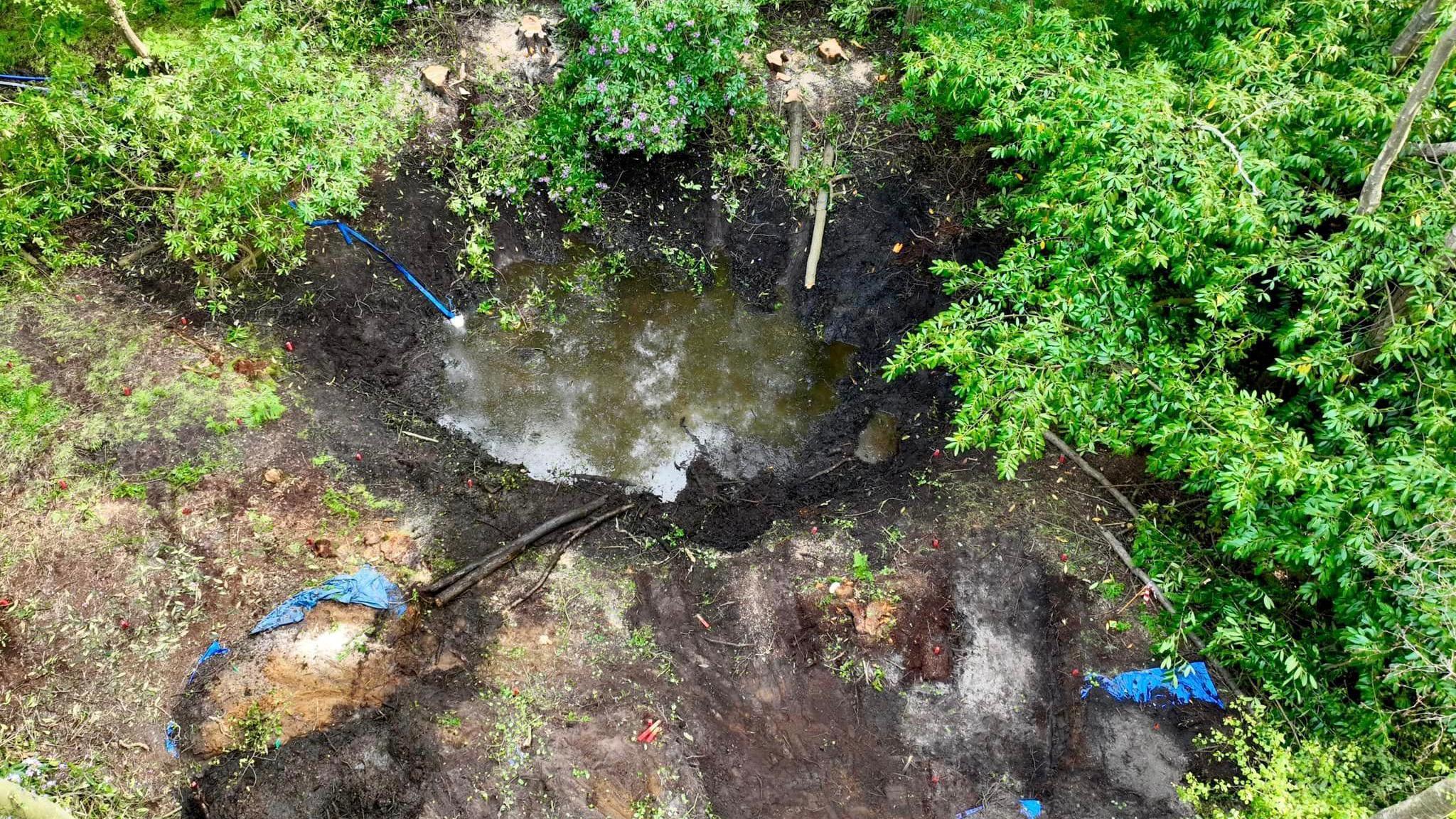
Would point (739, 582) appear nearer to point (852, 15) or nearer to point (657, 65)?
point (657, 65)

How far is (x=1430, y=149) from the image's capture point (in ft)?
17.6

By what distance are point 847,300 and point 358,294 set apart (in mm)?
6683

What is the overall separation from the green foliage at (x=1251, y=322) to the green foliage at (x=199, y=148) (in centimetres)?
702

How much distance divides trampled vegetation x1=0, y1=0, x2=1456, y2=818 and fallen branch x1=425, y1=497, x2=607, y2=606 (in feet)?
9.72

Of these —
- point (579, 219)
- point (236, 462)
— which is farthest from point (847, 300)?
point (236, 462)

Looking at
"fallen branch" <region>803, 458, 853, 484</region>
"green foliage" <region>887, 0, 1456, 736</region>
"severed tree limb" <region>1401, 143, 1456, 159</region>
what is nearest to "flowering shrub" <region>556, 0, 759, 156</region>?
"green foliage" <region>887, 0, 1456, 736</region>

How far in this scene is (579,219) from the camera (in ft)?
31.4

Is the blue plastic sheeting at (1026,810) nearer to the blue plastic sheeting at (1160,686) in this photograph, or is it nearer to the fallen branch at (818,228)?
the blue plastic sheeting at (1160,686)

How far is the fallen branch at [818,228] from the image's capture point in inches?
362

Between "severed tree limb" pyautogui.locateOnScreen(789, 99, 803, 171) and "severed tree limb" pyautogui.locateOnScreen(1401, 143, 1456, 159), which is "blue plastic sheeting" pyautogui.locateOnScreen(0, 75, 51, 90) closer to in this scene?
"severed tree limb" pyautogui.locateOnScreen(789, 99, 803, 171)

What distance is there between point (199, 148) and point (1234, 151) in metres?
9.99

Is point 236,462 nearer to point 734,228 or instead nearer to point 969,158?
point 734,228

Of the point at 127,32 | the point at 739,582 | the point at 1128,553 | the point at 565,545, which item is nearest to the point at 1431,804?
the point at 1128,553

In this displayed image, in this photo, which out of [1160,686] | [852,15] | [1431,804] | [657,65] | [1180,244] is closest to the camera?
[1431,804]
